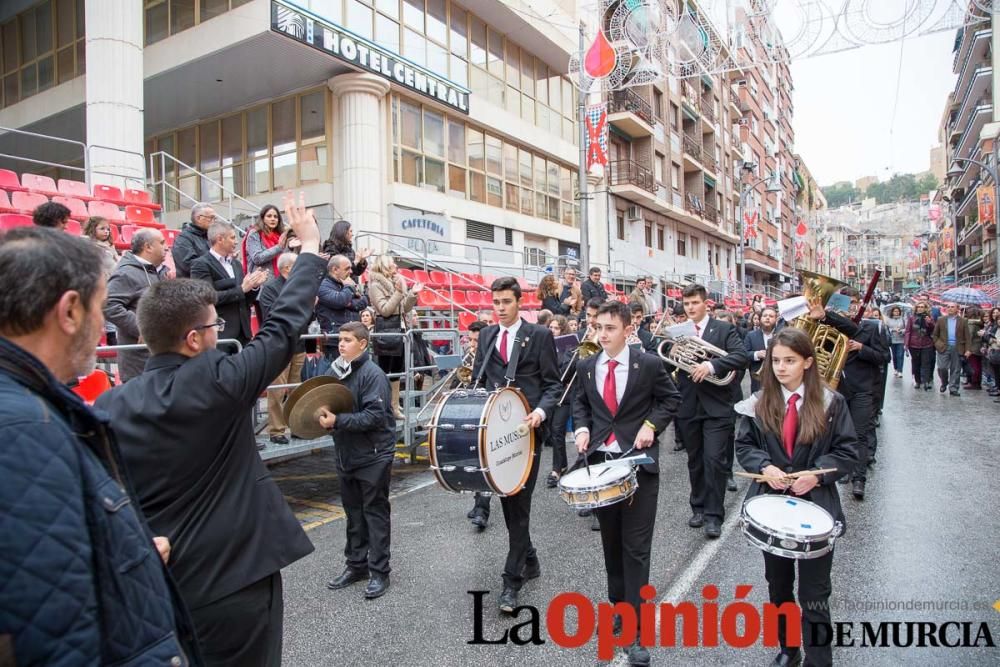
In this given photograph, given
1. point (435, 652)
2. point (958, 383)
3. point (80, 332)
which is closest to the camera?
point (80, 332)

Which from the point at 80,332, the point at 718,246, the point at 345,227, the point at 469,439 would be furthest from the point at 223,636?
the point at 718,246

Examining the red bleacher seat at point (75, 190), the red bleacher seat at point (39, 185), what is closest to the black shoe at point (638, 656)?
the red bleacher seat at point (75, 190)

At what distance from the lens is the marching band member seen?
5.70 meters

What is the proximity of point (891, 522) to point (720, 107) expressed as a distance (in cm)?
4415

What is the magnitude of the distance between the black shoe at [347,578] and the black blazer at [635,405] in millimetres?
2007

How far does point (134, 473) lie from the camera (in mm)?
2143

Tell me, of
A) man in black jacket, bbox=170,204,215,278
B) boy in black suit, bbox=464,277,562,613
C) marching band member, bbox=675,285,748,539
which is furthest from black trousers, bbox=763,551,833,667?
man in black jacket, bbox=170,204,215,278

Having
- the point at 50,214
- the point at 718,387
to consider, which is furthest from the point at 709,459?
the point at 50,214

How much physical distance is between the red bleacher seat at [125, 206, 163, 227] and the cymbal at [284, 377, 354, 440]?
327 inches

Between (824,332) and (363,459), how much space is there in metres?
4.52

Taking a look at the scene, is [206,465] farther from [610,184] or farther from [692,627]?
[610,184]

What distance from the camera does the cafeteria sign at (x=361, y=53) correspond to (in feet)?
46.1

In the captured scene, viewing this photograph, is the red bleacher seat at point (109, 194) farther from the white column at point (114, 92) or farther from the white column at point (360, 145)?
the white column at point (360, 145)

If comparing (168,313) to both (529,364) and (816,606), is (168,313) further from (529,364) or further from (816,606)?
(816,606)
